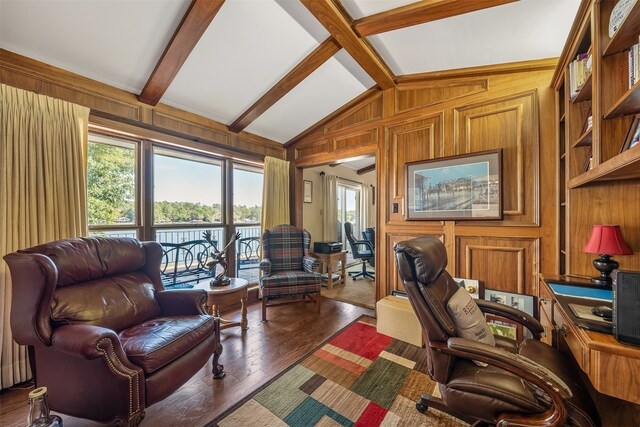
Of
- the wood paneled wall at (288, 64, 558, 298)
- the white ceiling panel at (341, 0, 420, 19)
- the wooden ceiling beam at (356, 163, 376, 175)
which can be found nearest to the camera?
the white ceiling panel at (341, 0, 420, 19)

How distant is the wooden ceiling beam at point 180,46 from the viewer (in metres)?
1.69

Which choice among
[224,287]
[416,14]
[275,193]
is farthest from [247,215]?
[416,14]

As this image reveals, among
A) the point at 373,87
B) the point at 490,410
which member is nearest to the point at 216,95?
the point at 373,87

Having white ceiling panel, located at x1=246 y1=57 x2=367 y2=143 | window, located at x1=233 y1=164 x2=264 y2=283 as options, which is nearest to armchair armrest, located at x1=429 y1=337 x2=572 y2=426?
white ceiling panel, located at x1=246 y1=57 x2=367 y2=143

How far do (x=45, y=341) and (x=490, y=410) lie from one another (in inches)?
86.7

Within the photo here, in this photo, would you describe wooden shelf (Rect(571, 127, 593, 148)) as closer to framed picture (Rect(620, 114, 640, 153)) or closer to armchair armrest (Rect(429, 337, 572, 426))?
framed picture (Rect(620, 114, 640, 153))

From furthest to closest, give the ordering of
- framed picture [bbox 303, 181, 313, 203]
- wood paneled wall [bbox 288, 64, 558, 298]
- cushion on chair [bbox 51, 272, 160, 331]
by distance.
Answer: framed picture [bbox 303, 181, 313, 203], wood paneled wall [bbox 288, 64, 558, 298], cushion on chair [bbox 51, 272, 160, 331]

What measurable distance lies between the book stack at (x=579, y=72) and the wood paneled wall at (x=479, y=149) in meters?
0.46

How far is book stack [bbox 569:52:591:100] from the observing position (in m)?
1.58

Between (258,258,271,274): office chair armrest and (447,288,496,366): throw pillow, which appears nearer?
(447,288,496,366): throw pillow

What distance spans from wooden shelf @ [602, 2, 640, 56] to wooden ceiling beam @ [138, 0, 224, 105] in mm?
2208

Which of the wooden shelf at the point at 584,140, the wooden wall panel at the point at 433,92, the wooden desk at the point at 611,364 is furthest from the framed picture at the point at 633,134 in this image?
the wooden wall panel at the point at 433,92

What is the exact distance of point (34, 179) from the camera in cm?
184

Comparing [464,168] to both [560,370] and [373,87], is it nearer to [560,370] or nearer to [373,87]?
[373,87]
